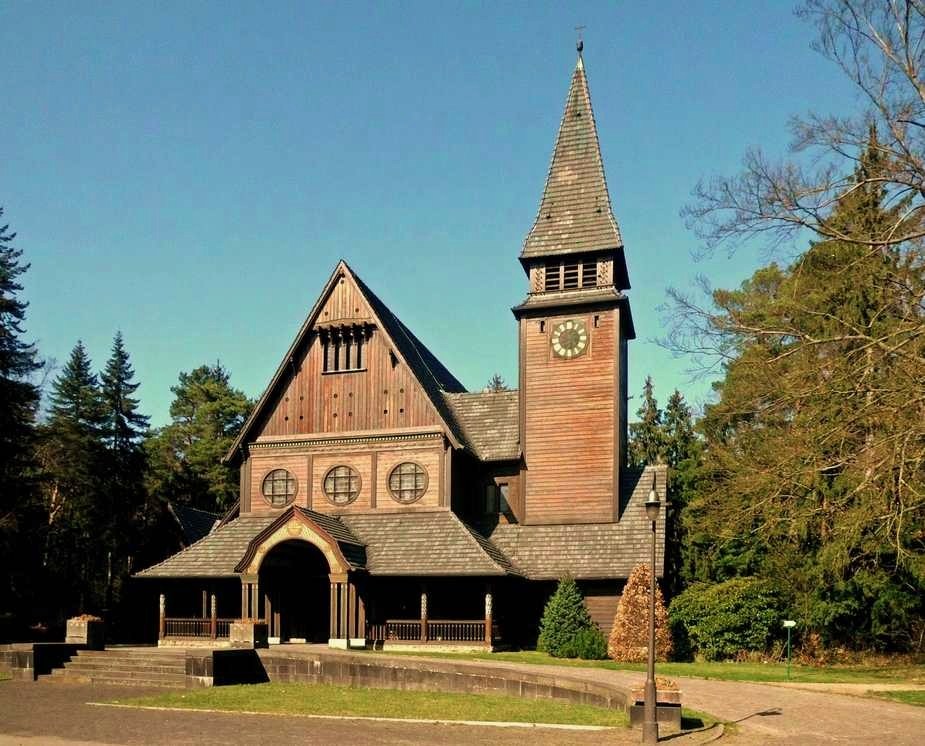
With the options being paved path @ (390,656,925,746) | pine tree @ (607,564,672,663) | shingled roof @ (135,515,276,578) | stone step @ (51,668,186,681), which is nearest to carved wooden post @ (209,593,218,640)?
shingled roof @ (135,515,276,578)

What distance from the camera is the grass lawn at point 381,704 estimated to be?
16953 millimetres

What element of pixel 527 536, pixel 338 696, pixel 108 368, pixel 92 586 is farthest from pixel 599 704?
pixel 108 368

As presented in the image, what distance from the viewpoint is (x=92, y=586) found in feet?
175

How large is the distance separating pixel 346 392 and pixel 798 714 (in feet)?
70.7

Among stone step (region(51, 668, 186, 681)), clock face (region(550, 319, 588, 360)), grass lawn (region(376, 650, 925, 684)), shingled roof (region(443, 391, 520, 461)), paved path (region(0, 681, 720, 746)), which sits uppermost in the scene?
clock face (region(550, 319, 588, 360))

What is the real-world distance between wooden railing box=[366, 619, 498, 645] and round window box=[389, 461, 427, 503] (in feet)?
14.7

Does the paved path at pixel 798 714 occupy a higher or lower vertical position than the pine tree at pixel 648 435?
lower

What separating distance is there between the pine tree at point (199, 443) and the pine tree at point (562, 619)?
40.9m

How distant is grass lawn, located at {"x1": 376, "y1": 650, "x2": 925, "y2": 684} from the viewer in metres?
25.2

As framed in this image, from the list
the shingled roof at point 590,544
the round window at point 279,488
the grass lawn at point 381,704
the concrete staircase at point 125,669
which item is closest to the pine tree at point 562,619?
the shingled roof at point 590,544

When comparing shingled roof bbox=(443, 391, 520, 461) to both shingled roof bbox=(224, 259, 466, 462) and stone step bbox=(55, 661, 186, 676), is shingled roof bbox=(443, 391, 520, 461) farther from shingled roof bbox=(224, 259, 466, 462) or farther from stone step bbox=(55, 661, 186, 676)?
stone step bbox=(55, 661, 186, 676)

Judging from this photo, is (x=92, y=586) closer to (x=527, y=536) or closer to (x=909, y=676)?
(x=527, y=536)

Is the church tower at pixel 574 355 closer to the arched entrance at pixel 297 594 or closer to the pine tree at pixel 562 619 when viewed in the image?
the pine tree at pixel 562 619

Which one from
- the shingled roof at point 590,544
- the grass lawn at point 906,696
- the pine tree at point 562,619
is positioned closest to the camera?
the grass lawn at point 906,696
